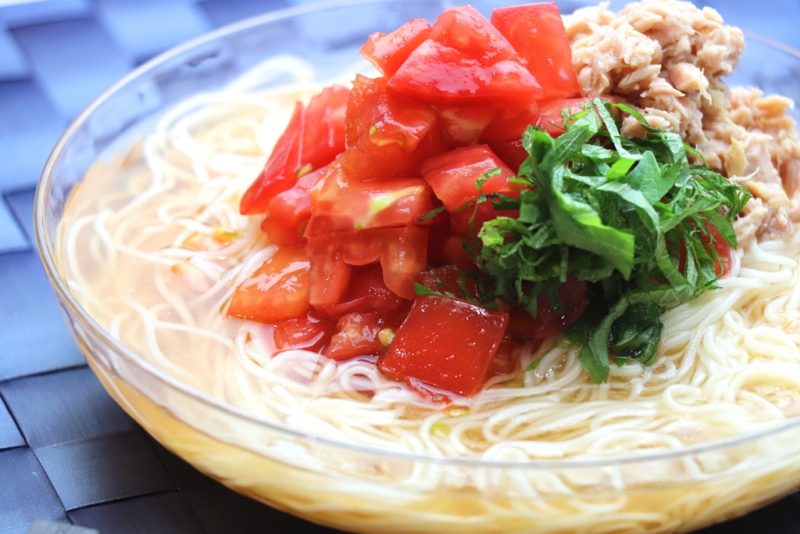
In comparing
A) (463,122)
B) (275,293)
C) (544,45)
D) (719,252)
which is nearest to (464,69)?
(463,122)

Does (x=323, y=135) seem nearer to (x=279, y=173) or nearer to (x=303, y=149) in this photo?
(x=303, y=149)

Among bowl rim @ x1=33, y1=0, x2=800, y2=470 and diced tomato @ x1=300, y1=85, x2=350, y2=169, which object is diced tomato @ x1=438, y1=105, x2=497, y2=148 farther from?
bowl rim @ x1=33, y1=0, x2=800, y2=470

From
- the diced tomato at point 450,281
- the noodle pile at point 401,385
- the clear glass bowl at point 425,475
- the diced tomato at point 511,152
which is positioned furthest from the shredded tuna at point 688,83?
the clear glass bowl at point 425,475

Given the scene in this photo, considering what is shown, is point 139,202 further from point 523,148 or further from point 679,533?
point 679,533

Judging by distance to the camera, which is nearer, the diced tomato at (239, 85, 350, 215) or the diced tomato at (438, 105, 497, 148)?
the diced tomato at (438, 105, 497, 148)

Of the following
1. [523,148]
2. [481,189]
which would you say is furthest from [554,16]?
[481,189]

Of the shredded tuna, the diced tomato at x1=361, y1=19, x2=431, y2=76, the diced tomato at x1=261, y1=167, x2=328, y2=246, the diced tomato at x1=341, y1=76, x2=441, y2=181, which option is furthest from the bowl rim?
the diced tomato at x1=361, y1=19, x2=431, y2=76
